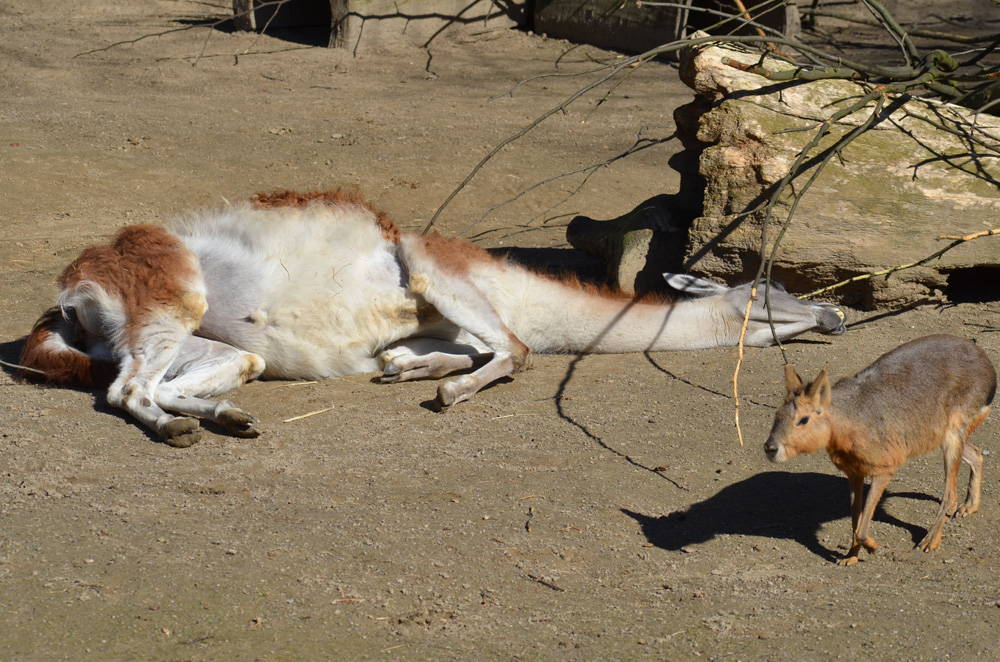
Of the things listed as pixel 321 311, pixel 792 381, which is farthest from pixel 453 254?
pixel 792 381

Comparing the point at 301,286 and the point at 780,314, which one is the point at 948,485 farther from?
the point at 301,286

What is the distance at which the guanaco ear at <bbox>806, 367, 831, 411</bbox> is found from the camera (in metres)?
2.95

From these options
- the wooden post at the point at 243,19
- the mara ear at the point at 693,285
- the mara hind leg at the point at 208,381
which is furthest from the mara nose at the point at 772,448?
the wooden post at the point at 243,19

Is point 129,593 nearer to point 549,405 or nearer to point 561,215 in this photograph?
point 549,405

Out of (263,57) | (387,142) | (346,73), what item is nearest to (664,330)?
(387,142)

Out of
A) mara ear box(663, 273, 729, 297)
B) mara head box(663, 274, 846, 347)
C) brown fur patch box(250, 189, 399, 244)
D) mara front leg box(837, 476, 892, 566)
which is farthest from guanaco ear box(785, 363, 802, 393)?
brown fur patch box(250, 189, 399, 244)

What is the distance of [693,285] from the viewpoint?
530 cm

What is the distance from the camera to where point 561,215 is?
7441 mm

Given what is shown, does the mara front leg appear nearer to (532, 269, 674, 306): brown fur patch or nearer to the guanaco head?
the guanaco head

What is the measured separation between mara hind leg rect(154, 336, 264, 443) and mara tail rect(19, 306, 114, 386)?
1.18ft

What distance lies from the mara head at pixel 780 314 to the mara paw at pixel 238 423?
8.39 ft

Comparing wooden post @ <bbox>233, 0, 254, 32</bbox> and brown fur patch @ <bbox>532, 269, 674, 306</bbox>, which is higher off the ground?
wooden post @ <bbox>233, 0, 254, 32</bbox>

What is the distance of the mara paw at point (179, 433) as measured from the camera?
13.5 ft

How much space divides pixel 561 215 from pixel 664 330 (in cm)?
244
